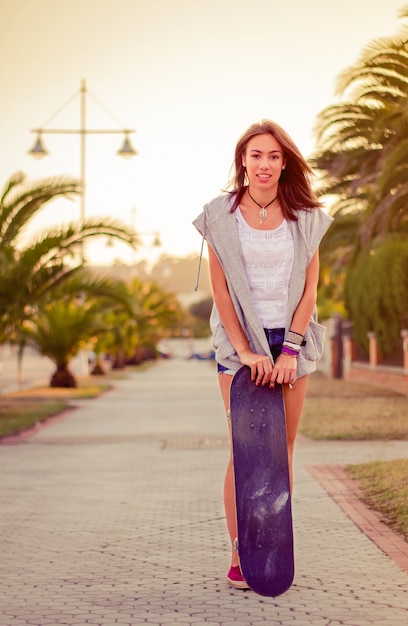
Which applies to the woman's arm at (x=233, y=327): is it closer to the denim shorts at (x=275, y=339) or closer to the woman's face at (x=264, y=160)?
the denim shorts at (x=275, y=339)

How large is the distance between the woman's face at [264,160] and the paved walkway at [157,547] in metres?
1.97

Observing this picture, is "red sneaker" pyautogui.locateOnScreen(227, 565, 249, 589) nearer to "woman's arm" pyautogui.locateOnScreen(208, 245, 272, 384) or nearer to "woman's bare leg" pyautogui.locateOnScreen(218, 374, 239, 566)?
"woman's bare leg" pyautogui.locateOnScreen(218, 374, 239, 566)

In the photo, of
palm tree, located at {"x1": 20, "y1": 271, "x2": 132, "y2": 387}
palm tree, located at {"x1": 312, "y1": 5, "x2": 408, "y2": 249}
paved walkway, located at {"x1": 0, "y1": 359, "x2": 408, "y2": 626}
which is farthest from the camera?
palm tree, located at {"x1": 20, "y1": 271, "x2": 132, "y2": 387}

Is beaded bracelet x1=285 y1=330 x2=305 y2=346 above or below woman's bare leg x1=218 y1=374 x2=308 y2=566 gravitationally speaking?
above

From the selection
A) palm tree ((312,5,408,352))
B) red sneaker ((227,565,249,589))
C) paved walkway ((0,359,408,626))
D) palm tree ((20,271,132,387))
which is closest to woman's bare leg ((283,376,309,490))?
red sneaker ((227,565,249,589))

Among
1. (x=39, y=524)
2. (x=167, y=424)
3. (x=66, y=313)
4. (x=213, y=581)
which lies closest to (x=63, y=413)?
(x=167, y=424)

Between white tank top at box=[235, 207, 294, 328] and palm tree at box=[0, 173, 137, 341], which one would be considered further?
palm tree at box=[0, 173, 137, 341]

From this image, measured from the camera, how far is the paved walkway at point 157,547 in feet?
15.8

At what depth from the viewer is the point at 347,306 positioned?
32438 mm

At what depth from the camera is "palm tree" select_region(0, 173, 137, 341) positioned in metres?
17.8

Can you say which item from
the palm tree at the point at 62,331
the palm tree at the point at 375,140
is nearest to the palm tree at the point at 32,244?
the palm tree at the point at 375,140

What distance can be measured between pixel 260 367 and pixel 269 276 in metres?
0.46

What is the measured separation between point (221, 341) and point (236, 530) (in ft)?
2.92

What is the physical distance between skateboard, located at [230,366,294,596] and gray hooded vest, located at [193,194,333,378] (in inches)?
7.4
